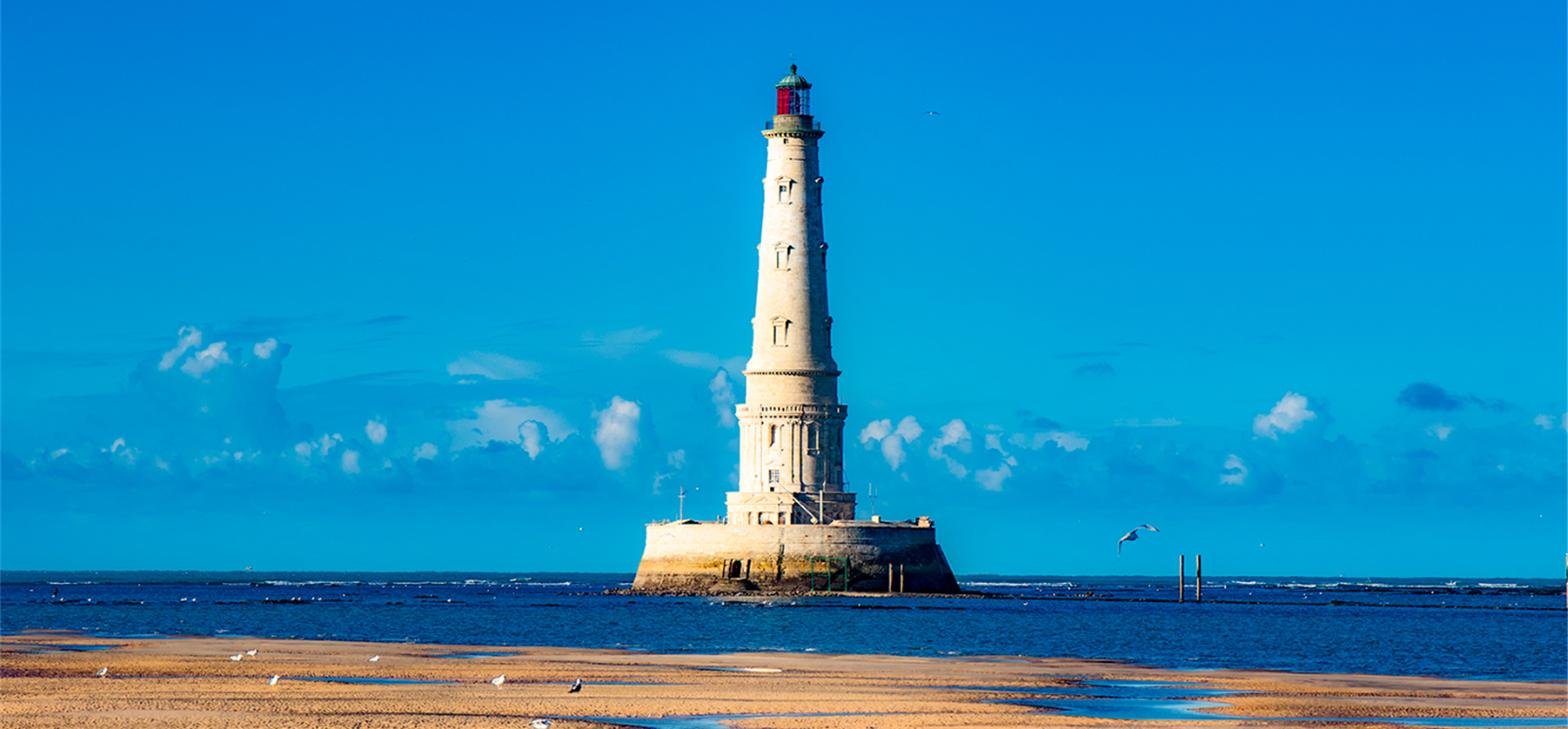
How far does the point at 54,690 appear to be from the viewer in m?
37.7

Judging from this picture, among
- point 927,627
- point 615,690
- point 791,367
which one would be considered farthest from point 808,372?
point 615,690

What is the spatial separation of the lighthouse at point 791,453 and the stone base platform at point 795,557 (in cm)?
5

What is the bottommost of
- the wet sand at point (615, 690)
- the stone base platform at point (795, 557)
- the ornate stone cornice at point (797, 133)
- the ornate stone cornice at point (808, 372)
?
the wet sand at point (615, 690)

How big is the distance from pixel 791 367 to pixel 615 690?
210ft

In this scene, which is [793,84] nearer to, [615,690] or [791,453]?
[791,453]

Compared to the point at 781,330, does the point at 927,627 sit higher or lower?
lower

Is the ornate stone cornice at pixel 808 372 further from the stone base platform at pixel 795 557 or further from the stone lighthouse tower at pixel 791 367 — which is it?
the stone base platform at pixel 795 557

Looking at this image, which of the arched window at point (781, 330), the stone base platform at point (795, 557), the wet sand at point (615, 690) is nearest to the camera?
the wet sand at point (615, 690)

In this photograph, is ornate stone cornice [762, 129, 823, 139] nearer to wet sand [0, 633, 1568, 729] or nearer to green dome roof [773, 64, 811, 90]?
green dome roof [773, 64, 811, 90]

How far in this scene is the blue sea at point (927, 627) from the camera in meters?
59.0

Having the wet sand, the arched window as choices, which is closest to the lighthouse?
the arched window

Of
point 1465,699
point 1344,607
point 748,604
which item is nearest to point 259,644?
point 1465,699

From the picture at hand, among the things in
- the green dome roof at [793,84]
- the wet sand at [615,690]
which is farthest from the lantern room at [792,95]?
the wet sand at [615,690]

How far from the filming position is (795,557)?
10381 cm
